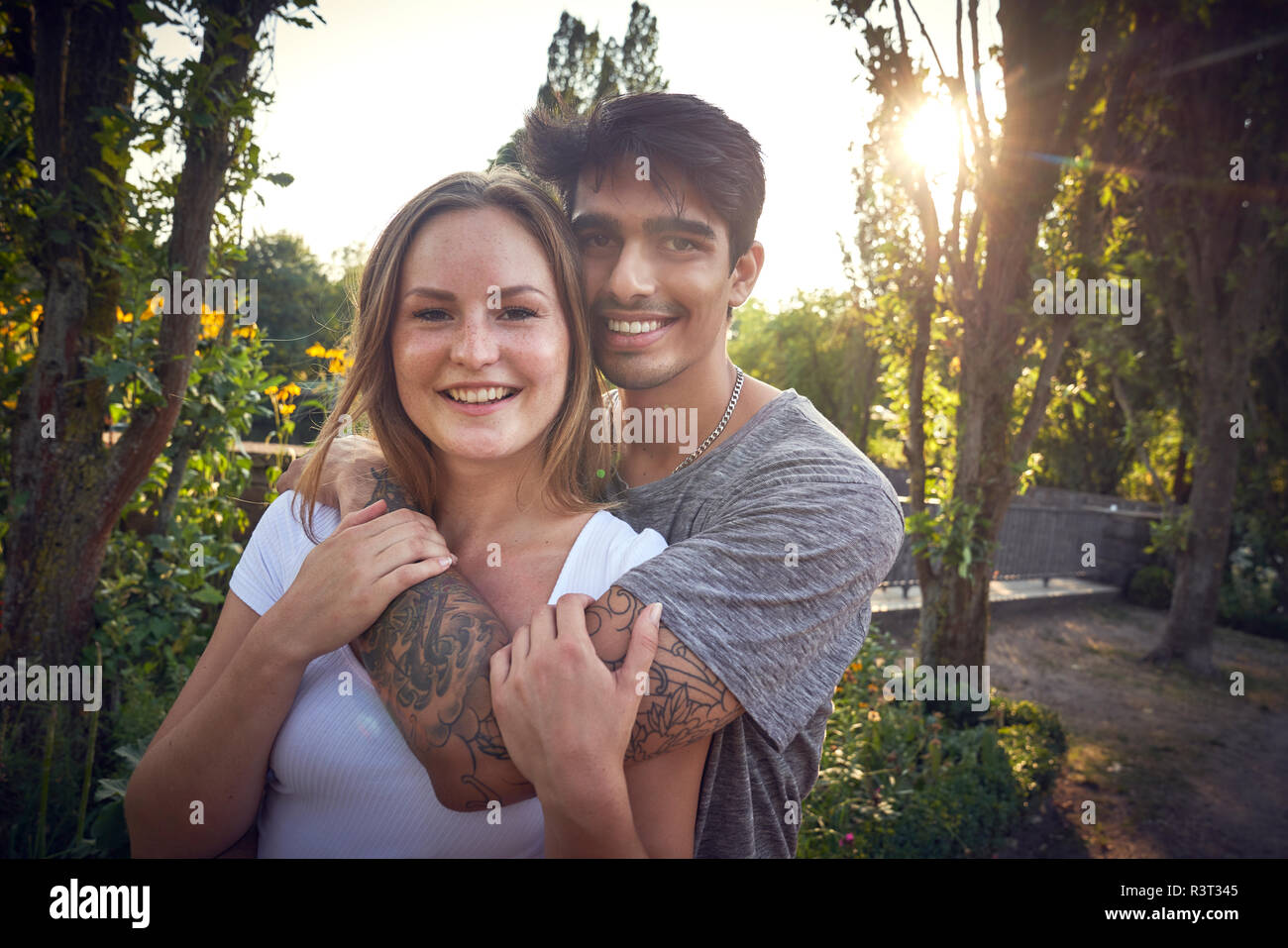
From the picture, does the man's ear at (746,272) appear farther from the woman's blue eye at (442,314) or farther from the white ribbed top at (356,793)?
the white ribbed top at (356,793)

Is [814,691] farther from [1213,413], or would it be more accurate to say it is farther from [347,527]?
[1213,413]

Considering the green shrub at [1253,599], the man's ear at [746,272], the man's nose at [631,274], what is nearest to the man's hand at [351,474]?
the man's nose at [631,274]

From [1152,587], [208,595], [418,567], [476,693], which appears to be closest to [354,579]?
[418,567]

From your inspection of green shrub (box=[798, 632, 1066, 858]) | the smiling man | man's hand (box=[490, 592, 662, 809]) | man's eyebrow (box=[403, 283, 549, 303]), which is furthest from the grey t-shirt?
green shrub (box=[798, 632, 1066, 858])

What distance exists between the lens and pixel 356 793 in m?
1.58

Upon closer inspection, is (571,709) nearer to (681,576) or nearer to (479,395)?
(681,576)

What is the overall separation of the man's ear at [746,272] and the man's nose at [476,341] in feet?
3.77

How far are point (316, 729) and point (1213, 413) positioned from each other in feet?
36.2

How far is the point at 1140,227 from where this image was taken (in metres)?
10.0

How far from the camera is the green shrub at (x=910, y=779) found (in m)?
3.85

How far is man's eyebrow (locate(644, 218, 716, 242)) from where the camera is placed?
7.40ft

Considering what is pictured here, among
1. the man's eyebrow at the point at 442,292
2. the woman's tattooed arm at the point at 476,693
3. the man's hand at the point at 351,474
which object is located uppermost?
the man's eyebrow at the point at 442,292
